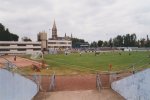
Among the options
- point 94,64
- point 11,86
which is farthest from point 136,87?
point 94,64

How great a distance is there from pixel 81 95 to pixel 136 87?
22.3 ft

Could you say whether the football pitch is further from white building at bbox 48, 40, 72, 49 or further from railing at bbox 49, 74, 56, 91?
white building at bbox 48, 40, 72, 49

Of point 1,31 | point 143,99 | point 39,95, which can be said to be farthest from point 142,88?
point 1,31

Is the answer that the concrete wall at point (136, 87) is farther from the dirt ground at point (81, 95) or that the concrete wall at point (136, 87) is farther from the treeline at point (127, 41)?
the treeline at point (127, 41)

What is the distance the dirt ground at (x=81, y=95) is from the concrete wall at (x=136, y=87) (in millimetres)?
1325

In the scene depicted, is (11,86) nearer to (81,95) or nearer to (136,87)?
(136,87)

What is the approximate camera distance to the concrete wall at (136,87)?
53.5ft

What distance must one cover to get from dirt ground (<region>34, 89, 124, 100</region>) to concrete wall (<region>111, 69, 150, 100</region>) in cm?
132

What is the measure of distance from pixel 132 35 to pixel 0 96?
161393mm

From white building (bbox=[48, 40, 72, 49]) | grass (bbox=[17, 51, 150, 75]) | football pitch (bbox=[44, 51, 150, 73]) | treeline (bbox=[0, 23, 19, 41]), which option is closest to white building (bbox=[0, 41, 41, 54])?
treeline (bbox=[0, 23, 19, 41])

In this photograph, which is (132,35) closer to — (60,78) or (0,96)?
(60,78)

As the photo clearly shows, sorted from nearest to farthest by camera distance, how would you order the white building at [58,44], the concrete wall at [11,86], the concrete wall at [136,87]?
1. the concrete wall at [11,86]
2. the concrete wall at [136,87]
3. the white building at [58,44]

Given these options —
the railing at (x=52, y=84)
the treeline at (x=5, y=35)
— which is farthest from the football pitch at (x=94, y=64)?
the treeline at (x=5, y=35)

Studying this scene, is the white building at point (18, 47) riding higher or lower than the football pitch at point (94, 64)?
higher
